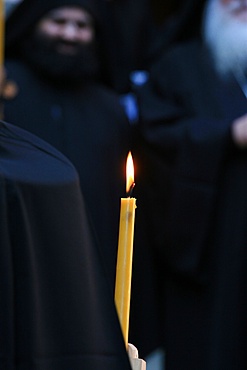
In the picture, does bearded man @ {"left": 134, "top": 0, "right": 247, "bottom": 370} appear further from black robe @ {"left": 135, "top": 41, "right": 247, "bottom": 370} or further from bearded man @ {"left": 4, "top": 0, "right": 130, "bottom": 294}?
bearded man @ {"left": 4, "top": 0, "right": 130, "bottom": 294}

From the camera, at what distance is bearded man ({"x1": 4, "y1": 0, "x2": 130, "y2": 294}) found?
449cm

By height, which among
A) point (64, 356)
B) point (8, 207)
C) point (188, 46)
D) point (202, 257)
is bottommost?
point (202, 257)

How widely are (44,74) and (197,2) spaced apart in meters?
1.14

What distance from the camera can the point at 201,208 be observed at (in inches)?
172

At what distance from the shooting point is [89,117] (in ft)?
15.4

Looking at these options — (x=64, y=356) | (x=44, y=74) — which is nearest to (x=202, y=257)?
(x=44, y=74)

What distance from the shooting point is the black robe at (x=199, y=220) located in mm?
4324

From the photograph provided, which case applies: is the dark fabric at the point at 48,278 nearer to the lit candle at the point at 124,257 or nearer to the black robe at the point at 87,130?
the lit candle at the point at 124,257

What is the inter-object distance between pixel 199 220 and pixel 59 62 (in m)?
1.03

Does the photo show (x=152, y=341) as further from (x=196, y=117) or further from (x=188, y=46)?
(x=188, y=46)

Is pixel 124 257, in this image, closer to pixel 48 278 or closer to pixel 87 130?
pixel 48 278

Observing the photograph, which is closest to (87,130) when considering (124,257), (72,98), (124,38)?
(72,98)

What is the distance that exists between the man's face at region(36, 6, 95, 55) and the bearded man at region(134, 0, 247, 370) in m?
0.46

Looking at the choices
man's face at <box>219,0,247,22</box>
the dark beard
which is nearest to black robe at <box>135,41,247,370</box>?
the dark beard
